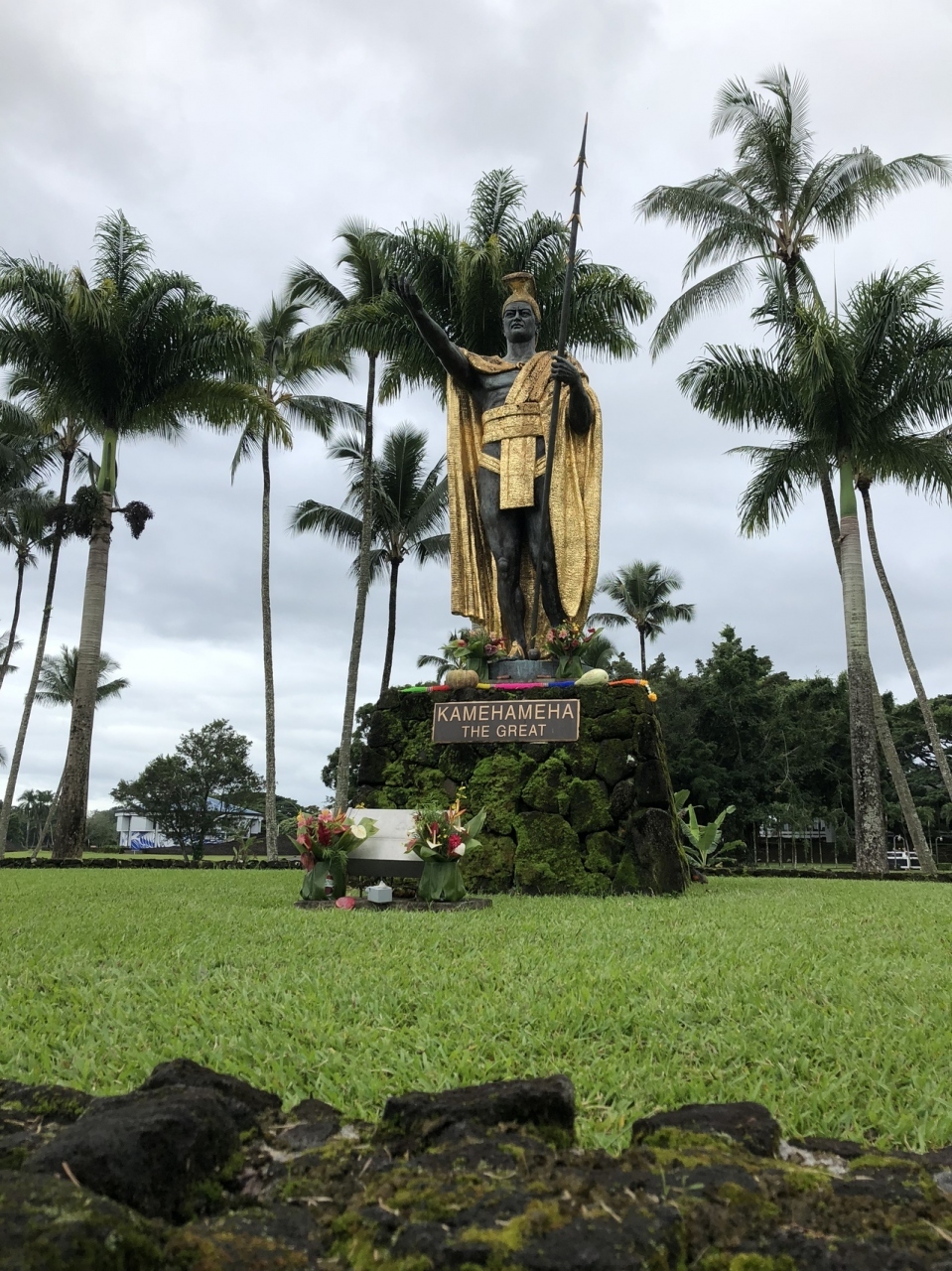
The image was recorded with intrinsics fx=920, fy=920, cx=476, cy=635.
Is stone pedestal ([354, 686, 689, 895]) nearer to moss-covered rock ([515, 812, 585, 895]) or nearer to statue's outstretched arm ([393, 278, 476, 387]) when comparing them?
moss-covered rock ([515, 812, 585, 895])

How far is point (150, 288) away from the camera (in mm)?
13758

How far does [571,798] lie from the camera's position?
680cm

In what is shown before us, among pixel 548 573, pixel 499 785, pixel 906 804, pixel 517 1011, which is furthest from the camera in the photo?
pixel 906 804

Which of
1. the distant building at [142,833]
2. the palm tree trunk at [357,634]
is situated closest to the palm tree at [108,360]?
the palm tree trunk at [357,634]

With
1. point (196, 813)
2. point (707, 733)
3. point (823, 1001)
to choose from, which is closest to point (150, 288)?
point (823, 1001)

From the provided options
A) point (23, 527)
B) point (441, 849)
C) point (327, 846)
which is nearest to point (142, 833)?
point (23, 527)

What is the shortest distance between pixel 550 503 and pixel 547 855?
3676mm

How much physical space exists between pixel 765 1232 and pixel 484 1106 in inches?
19.4

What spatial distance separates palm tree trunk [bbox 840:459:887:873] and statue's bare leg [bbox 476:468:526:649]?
641 centimetres

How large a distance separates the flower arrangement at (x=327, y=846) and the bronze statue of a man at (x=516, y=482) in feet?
10.5

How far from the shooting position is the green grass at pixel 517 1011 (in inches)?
82.4

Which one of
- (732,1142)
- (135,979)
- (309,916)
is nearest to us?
(732,1142)

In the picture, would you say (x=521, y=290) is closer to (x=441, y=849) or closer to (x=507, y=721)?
(x=507, y=721)

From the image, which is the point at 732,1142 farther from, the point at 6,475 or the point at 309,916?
the point at 6,475
